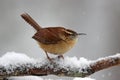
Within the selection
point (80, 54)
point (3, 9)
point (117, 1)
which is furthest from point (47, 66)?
point (117, 1)

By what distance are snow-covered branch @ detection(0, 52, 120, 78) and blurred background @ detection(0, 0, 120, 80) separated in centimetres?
594

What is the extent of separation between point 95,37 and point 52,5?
1145 mm

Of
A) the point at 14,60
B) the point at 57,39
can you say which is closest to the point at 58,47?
the point at 57,39

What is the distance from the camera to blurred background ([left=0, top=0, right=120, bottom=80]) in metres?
9.16

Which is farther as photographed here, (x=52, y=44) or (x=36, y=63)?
(x=52, y=44)

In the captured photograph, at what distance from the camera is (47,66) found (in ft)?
9.39

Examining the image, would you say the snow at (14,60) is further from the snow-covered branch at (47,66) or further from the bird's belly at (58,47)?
the bird's belly at (58,47)

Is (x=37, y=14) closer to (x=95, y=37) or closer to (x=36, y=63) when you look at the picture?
(x=95, y=37)

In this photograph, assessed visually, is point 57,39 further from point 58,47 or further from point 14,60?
point 14,60

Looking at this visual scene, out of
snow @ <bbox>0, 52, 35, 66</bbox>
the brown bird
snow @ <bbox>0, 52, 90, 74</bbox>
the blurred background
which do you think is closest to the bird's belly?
the brown bird

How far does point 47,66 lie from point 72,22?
700 centimetres

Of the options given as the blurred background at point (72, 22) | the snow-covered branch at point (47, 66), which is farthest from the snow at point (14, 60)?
the blurred background at point (72, 22)

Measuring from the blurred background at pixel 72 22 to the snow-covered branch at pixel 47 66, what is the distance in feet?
19.5

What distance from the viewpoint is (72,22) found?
984 cm
